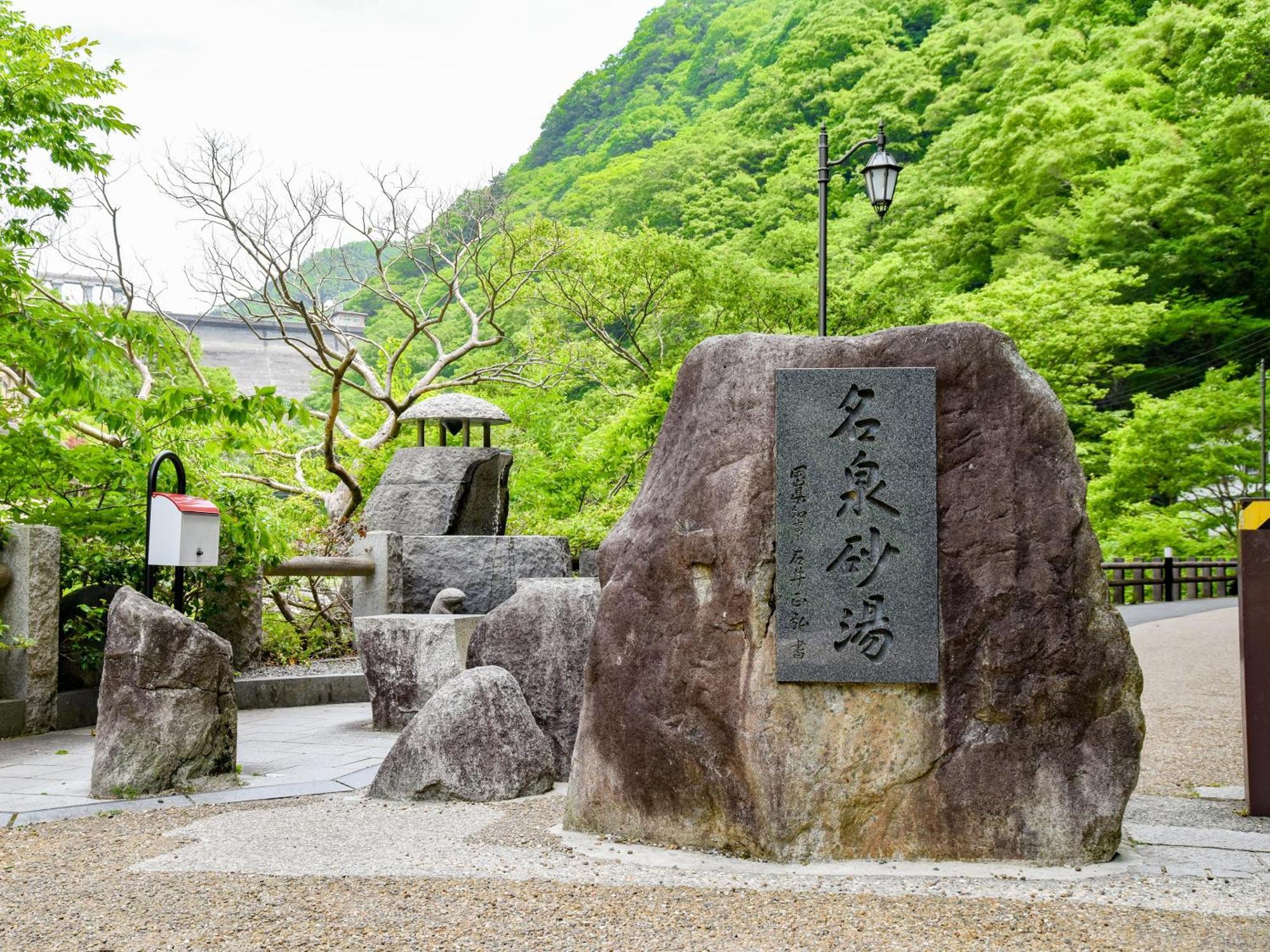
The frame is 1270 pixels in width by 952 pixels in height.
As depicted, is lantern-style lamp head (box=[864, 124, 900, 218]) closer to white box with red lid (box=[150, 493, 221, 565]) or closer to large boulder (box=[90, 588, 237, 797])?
white box with red lid (box=[150, 493, 221, 565])

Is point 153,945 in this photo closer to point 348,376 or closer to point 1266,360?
point 1266,360

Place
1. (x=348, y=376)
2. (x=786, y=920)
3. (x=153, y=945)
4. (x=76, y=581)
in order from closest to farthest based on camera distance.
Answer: (x=153, y=945) → (x=786, y=920) → (x=76, y=581) → (x=348, y=376)

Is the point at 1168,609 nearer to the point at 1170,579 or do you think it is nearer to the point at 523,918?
the point at 1170,579

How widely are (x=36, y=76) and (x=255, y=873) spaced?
6401 mm

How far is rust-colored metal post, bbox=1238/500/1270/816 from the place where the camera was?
17.7ft

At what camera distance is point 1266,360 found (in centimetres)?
2614

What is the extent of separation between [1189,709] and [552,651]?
236 inches

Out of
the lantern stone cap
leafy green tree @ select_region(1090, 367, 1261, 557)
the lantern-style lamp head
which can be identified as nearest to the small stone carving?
the lantern stone cap

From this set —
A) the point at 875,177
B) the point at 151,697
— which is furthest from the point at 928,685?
the point at 875,177

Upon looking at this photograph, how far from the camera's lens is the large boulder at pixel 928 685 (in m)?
4.53

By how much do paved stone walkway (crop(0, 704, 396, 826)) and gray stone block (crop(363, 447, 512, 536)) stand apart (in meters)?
2.31

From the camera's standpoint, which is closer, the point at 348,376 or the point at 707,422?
the point at 707,422

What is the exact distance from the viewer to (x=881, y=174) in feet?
38.5

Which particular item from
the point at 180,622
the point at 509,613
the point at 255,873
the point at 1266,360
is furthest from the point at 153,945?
the point at 1266,360
